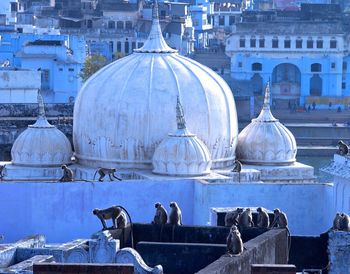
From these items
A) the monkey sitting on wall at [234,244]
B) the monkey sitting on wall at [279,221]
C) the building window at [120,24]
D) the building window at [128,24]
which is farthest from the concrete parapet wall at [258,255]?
the building window at [128,24]

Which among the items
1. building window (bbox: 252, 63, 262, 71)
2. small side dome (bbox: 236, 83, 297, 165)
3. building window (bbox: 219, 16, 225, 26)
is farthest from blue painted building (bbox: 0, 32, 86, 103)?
building window (bbox: 219, 16, 225, 26)

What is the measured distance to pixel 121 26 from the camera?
68562 millimetres

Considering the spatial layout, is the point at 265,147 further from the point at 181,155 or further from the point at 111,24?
the point at 111,24

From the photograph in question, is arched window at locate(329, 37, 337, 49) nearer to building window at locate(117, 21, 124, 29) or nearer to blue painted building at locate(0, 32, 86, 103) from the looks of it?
building window at locate(117, 21, 124, 29)

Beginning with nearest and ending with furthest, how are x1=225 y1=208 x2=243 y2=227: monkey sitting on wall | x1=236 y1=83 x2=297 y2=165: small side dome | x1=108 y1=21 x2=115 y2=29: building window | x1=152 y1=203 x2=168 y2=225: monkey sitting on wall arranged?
x1=152 y1=203 x2=168 y2=225: monkey sitting on wall → x1=225 y1=208 x2=243 y2=227: monkey sitting on wall → x1=236 y1=83 x2=297 y2=165: small side dome → x1=108 y1=21 x2=115 y2=29: building window

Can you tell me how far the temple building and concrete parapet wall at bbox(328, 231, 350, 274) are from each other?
5357 millimetres

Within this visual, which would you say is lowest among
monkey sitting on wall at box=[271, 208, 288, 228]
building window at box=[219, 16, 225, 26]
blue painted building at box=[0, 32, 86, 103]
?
monkey sitting on wall at box=[271, 208, 288, 228]

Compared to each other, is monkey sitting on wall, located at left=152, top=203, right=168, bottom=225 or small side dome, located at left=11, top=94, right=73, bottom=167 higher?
small side dome, located at left=11, top=94, right=73, bottom=167

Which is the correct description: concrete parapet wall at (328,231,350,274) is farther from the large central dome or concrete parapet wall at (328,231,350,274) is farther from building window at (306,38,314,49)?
building window at (306,38,314,49)


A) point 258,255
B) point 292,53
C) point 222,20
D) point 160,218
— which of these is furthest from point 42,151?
point 222,20

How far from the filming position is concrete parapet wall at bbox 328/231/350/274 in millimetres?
17391

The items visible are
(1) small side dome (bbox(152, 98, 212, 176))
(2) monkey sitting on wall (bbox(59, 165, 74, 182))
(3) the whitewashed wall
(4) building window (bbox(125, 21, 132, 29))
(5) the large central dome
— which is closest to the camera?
(3) the whitewashed wall

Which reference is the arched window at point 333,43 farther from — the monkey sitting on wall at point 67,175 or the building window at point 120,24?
the monkey sitting on wall at point 67,175

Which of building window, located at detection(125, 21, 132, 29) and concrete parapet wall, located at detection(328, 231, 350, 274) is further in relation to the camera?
building window, located at detection(125, 21, 132, 29)
